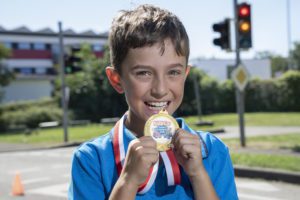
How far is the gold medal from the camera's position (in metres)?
1.86

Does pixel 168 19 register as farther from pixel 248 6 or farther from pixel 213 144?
pixel 248 6

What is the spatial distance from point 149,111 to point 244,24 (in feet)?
42.3

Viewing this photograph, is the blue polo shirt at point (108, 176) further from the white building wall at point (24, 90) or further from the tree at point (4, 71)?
the white building wall at point (24, 90)

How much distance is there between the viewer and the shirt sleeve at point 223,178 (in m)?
2.08

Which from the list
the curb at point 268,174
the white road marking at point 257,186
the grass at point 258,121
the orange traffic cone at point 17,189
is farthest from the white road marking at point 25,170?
the grass at point 258,121

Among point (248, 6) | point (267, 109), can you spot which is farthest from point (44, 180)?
point (267, 109)

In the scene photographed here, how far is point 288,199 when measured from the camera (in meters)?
7.97

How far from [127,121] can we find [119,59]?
0.28 meters

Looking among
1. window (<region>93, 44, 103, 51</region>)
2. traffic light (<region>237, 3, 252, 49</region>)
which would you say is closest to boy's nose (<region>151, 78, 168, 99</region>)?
traffic light (<region>237, 3, 252, 49</region>)

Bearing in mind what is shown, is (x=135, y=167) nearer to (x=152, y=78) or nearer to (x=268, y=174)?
(x=152, y=78)

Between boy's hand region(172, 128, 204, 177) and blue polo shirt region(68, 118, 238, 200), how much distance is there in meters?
0.14

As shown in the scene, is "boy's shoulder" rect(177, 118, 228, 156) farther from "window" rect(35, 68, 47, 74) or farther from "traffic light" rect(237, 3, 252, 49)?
"window" rect(35, 68, 47, 74)

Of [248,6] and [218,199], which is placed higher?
[248,6]

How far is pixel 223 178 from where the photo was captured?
6.84 ft
